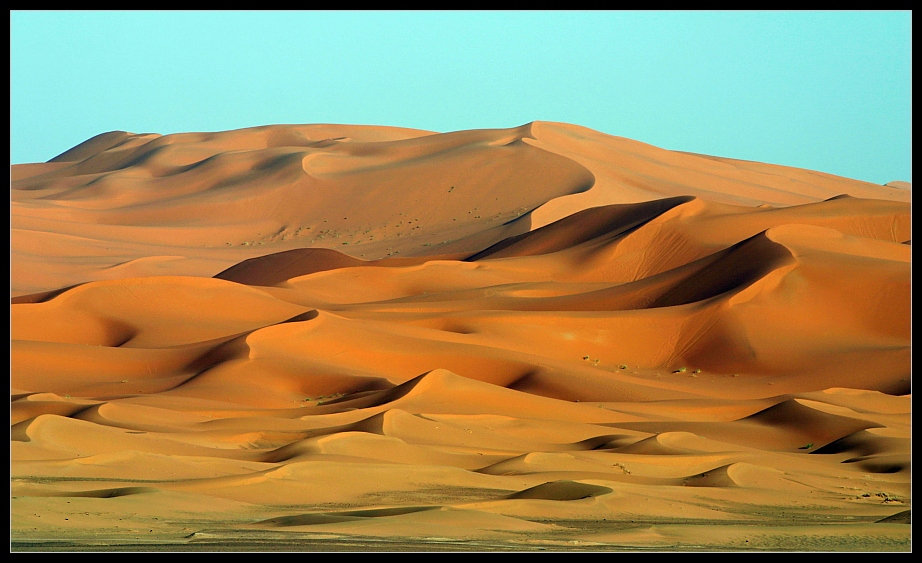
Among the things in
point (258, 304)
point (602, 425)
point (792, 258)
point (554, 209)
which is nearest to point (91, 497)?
point (602, 425)

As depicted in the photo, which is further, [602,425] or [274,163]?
[274,163]

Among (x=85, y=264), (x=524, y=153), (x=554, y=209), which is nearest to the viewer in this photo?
(x=85, y=264)

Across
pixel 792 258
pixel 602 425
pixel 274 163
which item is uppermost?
pixel 274 163

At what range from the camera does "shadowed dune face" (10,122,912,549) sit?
12383 millimetres

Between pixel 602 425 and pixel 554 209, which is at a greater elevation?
pixel 554 209

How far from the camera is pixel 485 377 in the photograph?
26172 mm

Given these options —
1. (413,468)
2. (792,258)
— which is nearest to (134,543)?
(413,468)

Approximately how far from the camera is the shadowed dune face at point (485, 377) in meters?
12.4

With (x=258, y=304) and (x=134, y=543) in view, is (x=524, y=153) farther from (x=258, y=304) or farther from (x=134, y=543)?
(x=134, y=543)

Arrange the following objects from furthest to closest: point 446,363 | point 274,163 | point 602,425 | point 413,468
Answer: point 274,163
point 446,363
point 602,425
point 413,468

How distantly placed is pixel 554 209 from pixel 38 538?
52436 mm

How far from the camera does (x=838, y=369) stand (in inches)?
1106

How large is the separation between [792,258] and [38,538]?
26.6 meters

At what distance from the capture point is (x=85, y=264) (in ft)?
185
